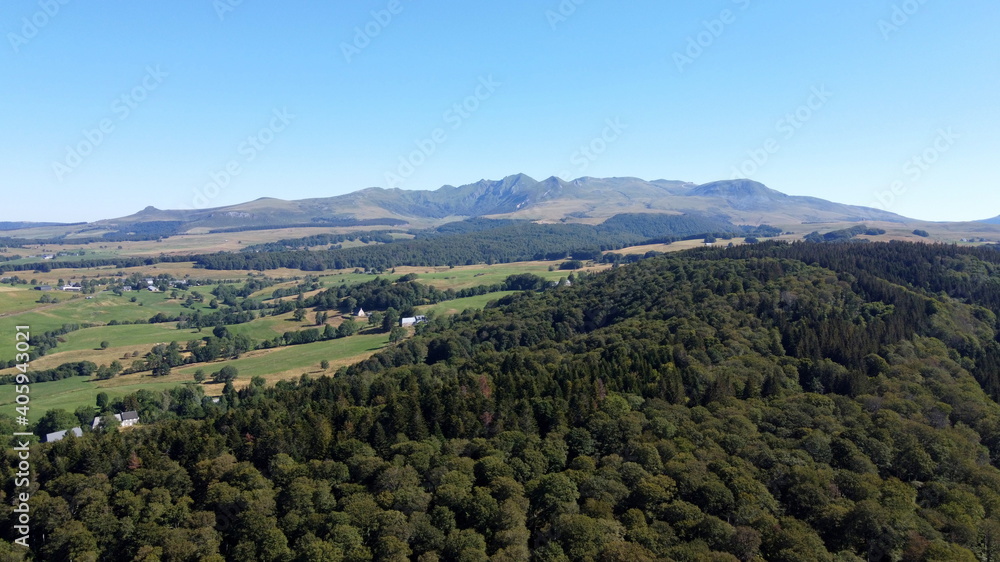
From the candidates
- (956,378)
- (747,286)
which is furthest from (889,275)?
(956,378)

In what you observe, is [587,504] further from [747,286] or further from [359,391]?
[747,286]

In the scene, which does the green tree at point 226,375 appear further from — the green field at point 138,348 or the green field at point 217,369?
the green field at point 217,369

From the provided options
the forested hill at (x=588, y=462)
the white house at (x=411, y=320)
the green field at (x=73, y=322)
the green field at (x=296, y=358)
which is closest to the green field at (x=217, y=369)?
the green field at (x=296, y=358)

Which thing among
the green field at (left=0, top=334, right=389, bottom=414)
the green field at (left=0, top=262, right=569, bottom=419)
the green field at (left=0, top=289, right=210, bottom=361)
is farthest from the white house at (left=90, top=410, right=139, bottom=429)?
the green field at (left=0, top=289, right=210, bottom=361)

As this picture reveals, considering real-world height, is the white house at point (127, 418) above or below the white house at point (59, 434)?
below

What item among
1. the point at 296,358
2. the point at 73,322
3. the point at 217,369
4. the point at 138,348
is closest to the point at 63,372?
the point at 138,348

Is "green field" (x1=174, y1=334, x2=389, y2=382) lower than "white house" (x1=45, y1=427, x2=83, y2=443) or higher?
lower

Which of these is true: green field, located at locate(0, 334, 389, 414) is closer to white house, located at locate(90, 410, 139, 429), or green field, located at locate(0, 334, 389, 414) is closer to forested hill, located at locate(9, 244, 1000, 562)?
white house, located at locate(90, 410, 139, 429)

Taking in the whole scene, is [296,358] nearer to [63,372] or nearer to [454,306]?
[63,372]

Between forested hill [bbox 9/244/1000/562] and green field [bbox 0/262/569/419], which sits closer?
forested hill [bbox 9/244/1000/562]
